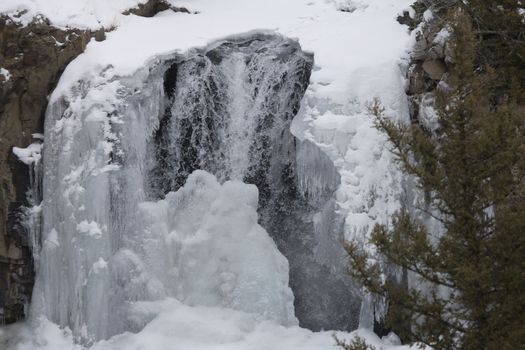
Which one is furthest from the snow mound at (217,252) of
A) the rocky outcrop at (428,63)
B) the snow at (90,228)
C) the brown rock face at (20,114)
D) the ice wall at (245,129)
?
the rocky outcrop at (428,63)

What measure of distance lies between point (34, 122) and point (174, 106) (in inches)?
79.3

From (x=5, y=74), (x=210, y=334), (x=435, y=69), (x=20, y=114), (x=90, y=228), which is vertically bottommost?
(x=210, y=334)

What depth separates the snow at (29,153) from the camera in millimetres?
11750

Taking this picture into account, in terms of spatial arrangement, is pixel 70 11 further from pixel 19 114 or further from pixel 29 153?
pixel 29 153

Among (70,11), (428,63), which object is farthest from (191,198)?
(428,63)

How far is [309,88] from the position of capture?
11445mm

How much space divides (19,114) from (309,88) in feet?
13.6

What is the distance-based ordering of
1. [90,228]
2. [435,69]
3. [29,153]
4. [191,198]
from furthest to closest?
[29,153] → [191,198] → [90,228] → [435,69]

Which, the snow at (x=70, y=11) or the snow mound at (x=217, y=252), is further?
the snow at (x=70, y=11)

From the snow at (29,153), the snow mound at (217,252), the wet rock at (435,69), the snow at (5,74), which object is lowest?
the snow mound at (217,252)

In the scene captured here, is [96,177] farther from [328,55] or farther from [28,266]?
[328,55]

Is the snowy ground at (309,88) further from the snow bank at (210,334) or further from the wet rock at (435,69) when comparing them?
the wet rock at (435,69)

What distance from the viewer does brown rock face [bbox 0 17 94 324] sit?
11.7 metres

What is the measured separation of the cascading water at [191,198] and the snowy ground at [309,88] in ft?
0.62
